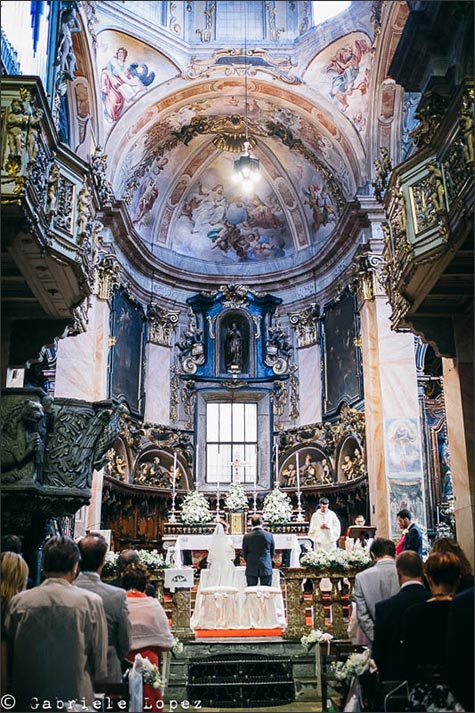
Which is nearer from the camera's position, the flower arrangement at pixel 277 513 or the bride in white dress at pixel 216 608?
the bride in white dress at pixel 216 608

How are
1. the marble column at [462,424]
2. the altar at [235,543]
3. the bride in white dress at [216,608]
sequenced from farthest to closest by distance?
the altar at [235,543], the bride in white dress at [216,608], the marble column at [462,424]

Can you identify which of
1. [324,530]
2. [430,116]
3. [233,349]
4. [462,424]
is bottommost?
[324,530]

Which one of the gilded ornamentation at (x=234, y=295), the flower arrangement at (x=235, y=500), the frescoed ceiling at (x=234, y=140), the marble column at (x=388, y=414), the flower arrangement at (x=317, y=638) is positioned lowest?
the flower arrangement at (x=317, y=638)

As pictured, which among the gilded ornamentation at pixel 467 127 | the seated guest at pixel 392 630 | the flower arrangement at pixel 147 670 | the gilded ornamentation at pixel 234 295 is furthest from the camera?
the gilded ornamentation at pixel 234 295

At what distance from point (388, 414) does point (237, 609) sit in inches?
233

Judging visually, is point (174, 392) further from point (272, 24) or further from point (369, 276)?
point (272, 24)

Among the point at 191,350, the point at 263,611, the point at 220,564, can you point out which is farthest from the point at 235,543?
the point at 191,350

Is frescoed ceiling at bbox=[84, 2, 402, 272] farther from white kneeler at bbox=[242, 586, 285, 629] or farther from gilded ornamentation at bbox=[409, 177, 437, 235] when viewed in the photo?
white kneeler at bbox=[242, 586, 285, 629]

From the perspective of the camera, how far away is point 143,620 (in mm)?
5137

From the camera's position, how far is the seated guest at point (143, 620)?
5.12 metres

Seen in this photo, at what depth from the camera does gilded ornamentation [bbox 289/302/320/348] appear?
20250mm

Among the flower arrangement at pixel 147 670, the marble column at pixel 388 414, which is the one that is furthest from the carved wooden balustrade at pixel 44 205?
the marble column at pixel 388 414

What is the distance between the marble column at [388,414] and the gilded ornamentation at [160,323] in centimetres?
626

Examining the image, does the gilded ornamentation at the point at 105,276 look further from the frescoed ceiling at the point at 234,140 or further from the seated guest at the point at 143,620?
the seated guest at the point at 143,620
